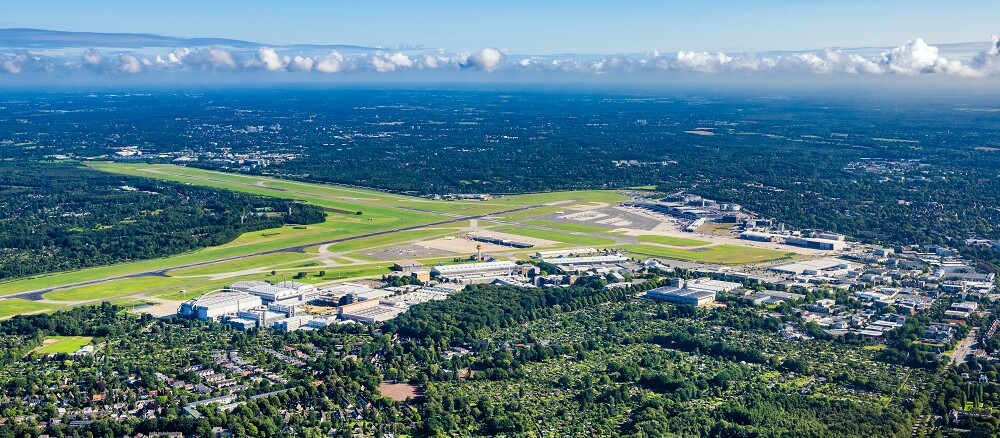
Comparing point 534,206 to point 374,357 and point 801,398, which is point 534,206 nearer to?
point 374,357

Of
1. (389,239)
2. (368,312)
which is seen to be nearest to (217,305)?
(368,312)

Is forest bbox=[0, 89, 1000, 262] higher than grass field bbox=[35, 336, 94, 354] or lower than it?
lower

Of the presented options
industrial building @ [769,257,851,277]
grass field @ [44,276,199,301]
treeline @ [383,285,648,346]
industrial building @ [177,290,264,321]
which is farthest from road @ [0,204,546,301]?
industrial building @ [769,257,851,277]

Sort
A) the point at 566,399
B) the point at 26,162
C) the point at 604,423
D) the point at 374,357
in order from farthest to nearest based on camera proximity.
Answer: the point at 26,162
the point at 374,357
the point at 566,399
the point at 604,423

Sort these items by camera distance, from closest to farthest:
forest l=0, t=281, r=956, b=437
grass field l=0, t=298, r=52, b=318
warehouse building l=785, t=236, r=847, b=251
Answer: forest l=0, t=281, r=956, b=437, grass field l=0, t=298, r=52, b=318, warehouse building l=785, t=236, r=847, b=251

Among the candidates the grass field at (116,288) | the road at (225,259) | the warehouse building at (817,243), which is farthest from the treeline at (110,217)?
the warehouse building at (817,243)

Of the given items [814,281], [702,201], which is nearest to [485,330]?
[814,281]

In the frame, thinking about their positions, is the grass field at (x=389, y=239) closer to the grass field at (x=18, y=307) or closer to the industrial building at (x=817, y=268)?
the grass field at (x=18, y=307)

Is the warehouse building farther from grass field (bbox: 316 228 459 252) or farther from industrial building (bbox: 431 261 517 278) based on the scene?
grass field (bbox: 316 228 459 252)
